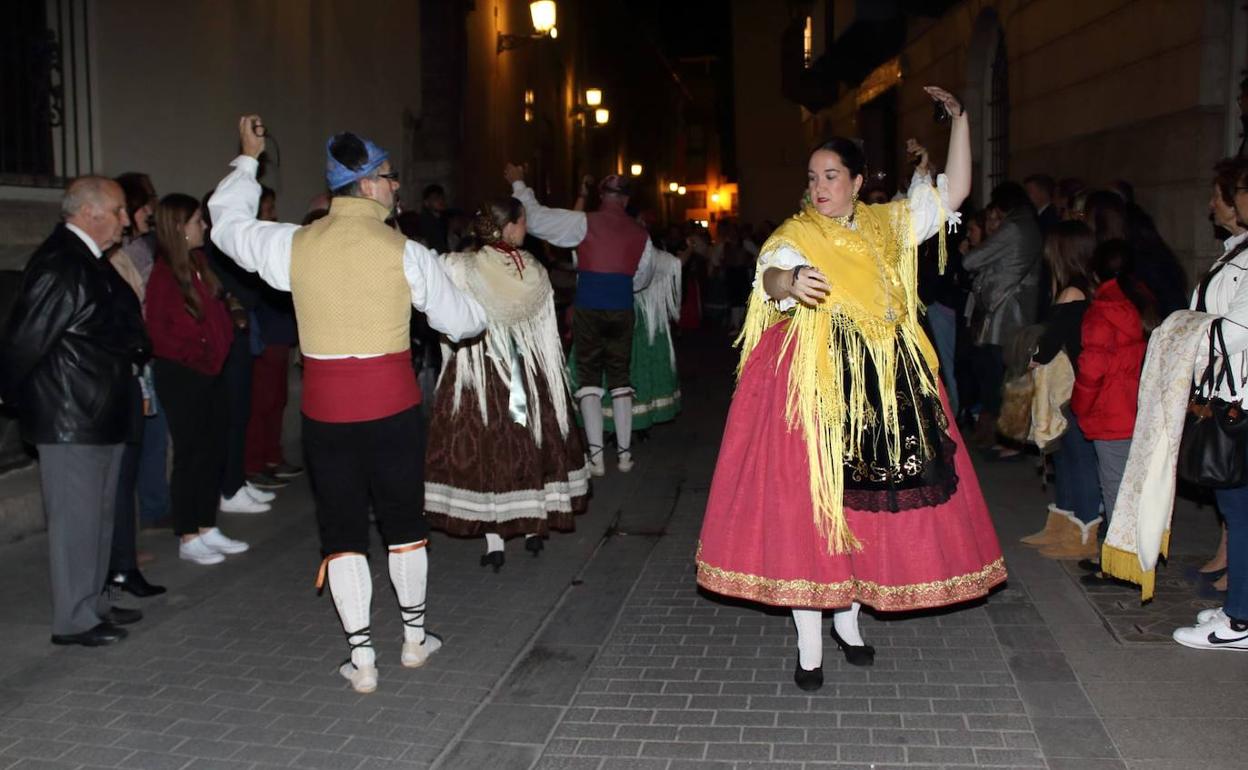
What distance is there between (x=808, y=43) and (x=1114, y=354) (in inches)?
847

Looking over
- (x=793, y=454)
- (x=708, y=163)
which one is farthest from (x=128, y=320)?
(x=708, y=163)

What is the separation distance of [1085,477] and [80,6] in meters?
6.78

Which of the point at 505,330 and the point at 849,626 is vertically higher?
the point at 505,330

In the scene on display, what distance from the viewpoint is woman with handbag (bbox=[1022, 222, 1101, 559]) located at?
624 centimetres

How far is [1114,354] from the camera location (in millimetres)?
5816

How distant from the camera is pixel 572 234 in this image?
28.7 ft

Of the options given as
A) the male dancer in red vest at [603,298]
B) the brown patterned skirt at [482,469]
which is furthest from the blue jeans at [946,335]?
the brown patterned skirt at [482,469]

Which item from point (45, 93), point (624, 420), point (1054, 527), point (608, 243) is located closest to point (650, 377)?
point (624, 420)

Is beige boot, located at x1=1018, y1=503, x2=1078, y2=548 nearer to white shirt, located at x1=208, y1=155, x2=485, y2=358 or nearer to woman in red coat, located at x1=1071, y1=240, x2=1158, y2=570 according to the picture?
woman in red coat, located at x1=1071, y1=240, x2=1158, y2=570

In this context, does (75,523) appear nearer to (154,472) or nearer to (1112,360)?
(154,472)

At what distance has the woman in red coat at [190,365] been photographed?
21.3ft

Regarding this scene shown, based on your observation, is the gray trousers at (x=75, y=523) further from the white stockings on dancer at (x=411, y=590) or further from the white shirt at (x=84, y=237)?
the white stockings on dancer at (x=411, y=590)

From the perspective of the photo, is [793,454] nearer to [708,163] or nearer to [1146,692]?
[1146,692]

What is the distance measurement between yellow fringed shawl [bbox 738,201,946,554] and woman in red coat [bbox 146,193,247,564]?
337 cm
